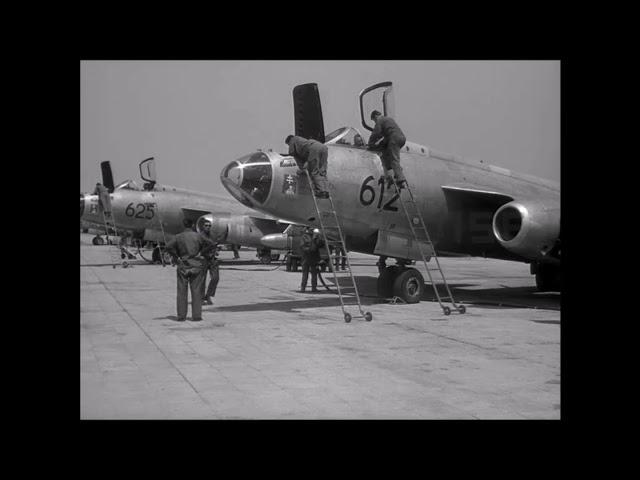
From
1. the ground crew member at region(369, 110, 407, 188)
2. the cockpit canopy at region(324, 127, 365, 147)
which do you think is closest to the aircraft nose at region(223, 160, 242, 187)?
the cockpit canopy at region(324, 127, 365, 147)

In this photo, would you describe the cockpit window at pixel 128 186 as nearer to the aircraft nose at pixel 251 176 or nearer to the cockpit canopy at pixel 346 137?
the cockpit canopy at pixel 346 137

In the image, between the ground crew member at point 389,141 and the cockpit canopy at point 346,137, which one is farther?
the cockpit canopy at point 346,137

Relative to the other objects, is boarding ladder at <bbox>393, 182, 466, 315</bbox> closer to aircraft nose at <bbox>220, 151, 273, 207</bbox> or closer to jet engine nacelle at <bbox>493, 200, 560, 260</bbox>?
jet engine nacelle at <bbox>493, 200, 560, 260</bbox>

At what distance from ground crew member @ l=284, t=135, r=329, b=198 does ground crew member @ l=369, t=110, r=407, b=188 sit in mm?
1378

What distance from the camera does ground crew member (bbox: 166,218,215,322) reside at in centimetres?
1231

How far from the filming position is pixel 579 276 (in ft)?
22.4

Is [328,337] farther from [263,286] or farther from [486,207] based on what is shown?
[263,286]

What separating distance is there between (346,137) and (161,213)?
1887 cm

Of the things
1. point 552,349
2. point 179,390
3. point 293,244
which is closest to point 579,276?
point 552,349

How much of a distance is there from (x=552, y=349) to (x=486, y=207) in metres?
7.00

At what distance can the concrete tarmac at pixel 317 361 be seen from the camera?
257 inches

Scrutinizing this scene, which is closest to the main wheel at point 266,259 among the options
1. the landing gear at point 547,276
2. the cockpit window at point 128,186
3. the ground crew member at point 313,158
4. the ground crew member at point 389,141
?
the cockpit window at point 128,186

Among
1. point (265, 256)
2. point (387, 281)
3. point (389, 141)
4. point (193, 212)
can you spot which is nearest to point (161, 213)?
point (193, 212)

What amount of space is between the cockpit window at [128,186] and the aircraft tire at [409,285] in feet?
63.2
